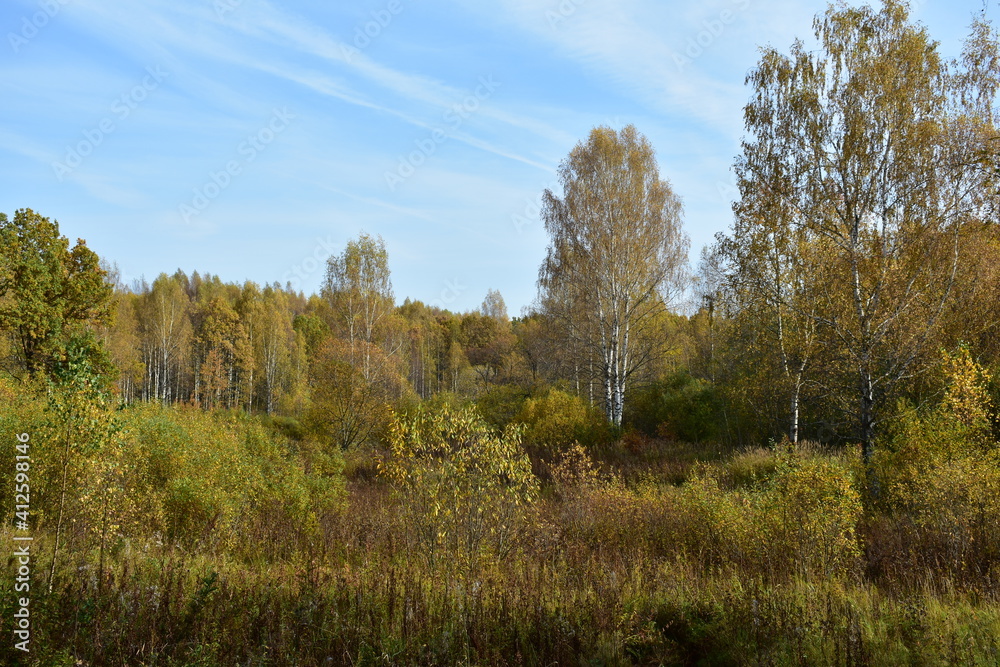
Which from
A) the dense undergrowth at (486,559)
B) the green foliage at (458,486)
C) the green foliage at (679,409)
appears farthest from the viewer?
the green foliage at (679,409)

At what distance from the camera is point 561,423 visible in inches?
733

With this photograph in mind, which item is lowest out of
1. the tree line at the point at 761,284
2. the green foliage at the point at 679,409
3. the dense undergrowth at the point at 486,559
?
the dense undergrowth at the point at 486,559

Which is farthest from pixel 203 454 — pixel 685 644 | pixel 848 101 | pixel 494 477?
pixel 848 101

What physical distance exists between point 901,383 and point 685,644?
10.5m

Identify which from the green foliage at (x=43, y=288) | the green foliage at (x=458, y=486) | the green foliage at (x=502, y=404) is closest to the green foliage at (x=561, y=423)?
the green foliage at (x=502, y=404)

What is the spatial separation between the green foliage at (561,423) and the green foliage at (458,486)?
11.2m

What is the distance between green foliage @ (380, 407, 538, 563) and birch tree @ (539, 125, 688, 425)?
12609 mm

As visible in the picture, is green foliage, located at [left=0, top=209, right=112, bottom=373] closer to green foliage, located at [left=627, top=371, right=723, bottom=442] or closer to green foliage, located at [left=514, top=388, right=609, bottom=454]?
green foliage, located at [left=514, top=388, right=609, bottom=454]

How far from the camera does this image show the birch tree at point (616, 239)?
19359 millimetres

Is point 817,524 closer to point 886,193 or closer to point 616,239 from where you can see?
point 886,193

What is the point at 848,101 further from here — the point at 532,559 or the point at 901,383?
the point at 532,559

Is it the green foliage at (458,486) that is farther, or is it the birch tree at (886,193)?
the birch tree at (886,193)

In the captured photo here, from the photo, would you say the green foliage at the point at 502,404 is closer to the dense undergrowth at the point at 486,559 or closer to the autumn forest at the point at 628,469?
the autumn forest at the point at 628,469

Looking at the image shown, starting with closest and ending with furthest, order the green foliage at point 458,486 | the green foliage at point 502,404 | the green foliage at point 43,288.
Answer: the green foliage at point 458,486 < the green foliage at point 43,288 < the green foliage at point 502,404
